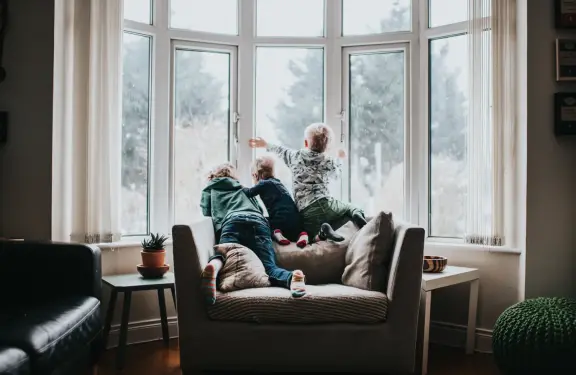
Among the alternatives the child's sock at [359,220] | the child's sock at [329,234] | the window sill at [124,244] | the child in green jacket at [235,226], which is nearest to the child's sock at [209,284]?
the child in green jacket at [235,226]

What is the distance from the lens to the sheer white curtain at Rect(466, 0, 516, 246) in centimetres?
329

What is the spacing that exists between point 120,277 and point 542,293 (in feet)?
7.78

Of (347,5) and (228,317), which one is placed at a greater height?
(347,5)

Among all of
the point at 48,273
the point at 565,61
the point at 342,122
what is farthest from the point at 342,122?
the point at 48,273

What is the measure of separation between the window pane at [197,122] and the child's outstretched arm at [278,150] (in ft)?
0.79

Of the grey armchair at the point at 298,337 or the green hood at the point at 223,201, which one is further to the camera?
the green hood at the point at 223,201

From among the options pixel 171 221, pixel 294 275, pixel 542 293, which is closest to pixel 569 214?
pixel 542 293

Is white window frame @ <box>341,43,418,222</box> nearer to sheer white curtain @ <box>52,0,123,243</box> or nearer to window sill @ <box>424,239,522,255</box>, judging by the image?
window sill @ <box>424,239,522,255</box>

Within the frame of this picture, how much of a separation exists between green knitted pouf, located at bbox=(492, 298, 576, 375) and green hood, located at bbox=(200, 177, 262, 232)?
Answer: 149 centimetres

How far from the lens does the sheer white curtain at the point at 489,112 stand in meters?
3.29

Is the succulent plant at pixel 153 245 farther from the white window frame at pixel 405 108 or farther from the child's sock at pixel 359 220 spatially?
the white window frame at pixel 405 108

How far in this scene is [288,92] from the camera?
13.3ft

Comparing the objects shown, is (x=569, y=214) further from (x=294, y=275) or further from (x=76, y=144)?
(x=76, y=144)

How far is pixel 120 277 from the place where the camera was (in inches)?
130
